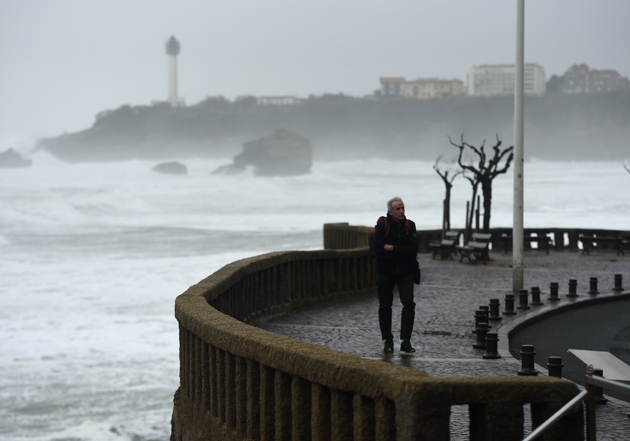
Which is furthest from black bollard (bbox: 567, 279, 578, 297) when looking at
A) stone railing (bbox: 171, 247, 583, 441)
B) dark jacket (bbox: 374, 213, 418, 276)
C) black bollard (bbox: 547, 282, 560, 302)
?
stone railing (bbox: 171, 247, 583, 441)

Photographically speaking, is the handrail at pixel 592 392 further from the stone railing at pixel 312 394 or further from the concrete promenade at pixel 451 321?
the concrete promenade at pixel 451 321

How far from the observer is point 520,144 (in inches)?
723

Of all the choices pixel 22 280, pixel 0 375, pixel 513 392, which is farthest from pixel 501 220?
pixel 513 392

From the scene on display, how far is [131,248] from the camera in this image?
9094cm

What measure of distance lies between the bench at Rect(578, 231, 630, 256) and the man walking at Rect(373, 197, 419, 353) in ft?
61.1

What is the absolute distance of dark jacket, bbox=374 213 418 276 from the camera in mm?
10883

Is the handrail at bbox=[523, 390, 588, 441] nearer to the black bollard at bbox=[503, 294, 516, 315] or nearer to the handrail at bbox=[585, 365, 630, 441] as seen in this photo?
the handrail at bbox=[585, 365, 630, 441]

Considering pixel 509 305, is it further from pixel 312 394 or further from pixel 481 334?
pixel 312 394

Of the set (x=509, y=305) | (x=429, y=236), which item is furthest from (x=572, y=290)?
(x=429, y=236)

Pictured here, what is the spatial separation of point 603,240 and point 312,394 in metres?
24.4

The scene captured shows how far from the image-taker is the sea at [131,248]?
29656 millimetres

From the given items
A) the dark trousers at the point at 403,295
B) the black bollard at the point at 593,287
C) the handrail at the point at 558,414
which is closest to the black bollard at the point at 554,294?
the black bollard at the point at 593,287

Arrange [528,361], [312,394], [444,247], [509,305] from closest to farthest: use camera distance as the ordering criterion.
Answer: [312,394] → [528,361] → [509,305] → [444,247]

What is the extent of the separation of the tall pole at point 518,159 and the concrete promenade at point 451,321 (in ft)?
1.98
